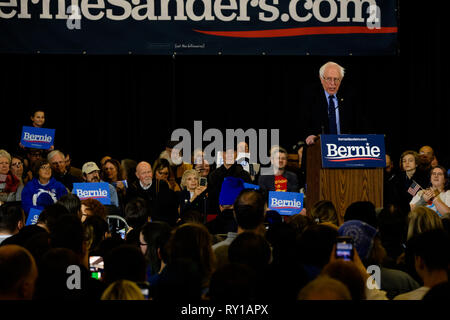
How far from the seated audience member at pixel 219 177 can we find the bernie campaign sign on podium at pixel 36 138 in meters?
2.78

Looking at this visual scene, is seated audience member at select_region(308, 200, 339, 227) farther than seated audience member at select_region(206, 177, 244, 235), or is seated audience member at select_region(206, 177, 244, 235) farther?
seated audience member at select_region(206, 177, 244, 235)

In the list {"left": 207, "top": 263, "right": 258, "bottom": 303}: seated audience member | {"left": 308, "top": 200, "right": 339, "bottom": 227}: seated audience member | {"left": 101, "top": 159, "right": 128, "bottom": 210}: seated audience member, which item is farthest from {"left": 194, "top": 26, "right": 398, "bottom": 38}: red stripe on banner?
{"left": 207, "top": 263, "right": 258, "bottom": 303}: seated audience member

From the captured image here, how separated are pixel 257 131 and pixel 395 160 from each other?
7.78ft

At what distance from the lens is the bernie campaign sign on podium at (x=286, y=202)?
6.74m

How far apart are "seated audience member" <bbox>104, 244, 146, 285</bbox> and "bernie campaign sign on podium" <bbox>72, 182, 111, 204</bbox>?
12.9 ft

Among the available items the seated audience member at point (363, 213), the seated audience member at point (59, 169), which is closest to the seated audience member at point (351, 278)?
the seated audience member at point (363, 213)

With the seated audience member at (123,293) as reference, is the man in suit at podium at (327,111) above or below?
above

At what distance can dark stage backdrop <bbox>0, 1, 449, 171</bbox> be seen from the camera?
1154 cm

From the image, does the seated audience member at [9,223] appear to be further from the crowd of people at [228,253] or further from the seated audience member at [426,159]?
the seated audience member at [426,159]

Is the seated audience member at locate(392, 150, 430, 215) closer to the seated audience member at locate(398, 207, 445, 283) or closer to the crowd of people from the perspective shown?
the crowd of people

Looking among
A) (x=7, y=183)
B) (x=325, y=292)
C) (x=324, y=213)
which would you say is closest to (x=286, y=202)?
(x=324, y=213)

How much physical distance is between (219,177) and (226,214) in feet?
6.67
